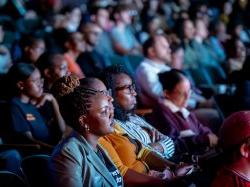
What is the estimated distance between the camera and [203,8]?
915 cm

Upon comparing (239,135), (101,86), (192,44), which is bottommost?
(192,44)

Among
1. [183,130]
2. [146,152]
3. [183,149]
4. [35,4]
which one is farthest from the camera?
[35,4]

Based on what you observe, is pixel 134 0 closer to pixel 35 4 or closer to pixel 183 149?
pixel 35 4

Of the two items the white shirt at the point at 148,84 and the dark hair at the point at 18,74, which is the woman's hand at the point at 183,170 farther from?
the white shirt at the point at 148,84

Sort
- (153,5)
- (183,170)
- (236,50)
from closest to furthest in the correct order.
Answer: (183,170)
(236,50)
(153,5)

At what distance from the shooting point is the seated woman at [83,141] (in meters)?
1.93

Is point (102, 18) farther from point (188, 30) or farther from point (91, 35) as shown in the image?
point (188, 30)

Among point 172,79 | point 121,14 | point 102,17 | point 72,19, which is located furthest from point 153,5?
point 172,79

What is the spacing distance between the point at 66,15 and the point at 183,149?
13.7 feet

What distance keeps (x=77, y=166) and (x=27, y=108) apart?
157 centimetres

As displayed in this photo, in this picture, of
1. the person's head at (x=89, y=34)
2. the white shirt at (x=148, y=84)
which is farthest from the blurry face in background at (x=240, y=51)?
the white shirt at (x=148, y=84)

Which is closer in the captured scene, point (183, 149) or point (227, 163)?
point (227, 163)

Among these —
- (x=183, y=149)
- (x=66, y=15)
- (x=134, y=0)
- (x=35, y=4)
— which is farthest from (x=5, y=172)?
(x=134, y=0)

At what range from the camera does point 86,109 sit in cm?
211
